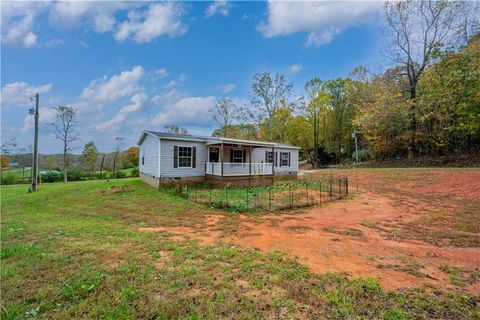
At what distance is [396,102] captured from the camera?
21.7 m

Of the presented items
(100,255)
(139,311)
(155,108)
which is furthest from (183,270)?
(155,108)

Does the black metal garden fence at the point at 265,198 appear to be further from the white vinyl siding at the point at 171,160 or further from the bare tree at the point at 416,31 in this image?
the bare tree at the point at 416,31

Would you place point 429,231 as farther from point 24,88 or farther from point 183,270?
point 24,88

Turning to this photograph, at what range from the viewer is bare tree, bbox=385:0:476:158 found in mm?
19250

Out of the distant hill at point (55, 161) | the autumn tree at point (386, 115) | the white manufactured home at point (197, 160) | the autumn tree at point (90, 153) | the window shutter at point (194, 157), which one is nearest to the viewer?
the white manufactured home at point (197, 160)

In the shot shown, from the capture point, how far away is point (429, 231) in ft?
20.7

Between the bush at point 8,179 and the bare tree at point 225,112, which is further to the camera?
the bare tree at point 225,112

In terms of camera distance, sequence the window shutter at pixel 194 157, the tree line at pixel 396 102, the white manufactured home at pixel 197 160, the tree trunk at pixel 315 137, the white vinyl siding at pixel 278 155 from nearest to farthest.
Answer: the white manufactured home at pixel 197 160
the window shutter at pixel 194 157
the tree line at pixel 396 102
the white vinyl siding at pixel 278 155
the tree trunk at pixel 315 137

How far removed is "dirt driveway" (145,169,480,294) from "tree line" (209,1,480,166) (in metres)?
5.28

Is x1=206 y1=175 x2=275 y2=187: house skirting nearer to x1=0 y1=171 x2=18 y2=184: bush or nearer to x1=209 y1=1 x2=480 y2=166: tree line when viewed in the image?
x1=209 y1=1 x2=480 y2=166: tree line

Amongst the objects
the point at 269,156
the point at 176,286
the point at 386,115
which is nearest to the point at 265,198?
the point at 176,286

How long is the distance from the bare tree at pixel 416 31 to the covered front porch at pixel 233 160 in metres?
15.0

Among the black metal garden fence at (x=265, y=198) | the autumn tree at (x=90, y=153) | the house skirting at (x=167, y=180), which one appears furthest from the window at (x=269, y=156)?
the autumn tree at (x=90, y=153)

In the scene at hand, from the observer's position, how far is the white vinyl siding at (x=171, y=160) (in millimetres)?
13031
